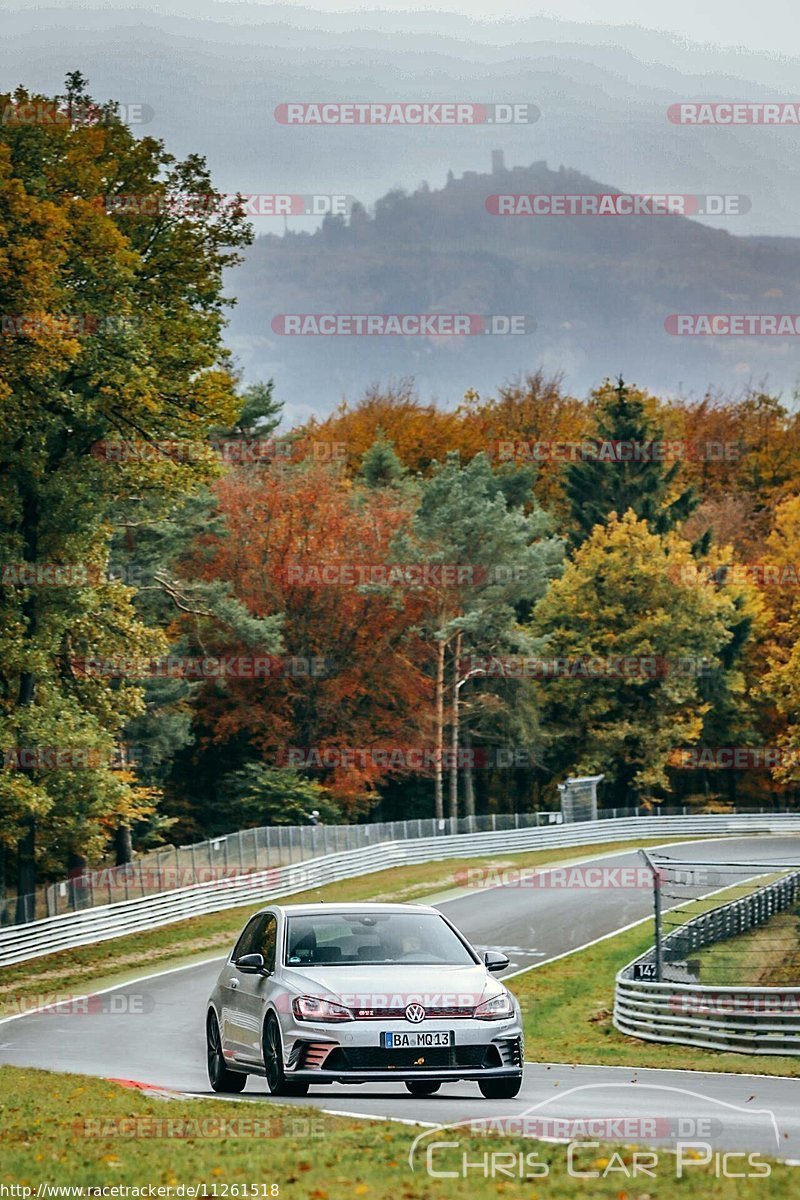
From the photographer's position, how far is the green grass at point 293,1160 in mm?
8766

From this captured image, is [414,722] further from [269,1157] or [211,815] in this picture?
[269,1157]

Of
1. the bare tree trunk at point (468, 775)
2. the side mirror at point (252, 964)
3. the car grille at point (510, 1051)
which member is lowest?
the bare tree trunk at point (468, 775)

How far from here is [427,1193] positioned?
8.79m

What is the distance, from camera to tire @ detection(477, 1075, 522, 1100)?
13.8 meters

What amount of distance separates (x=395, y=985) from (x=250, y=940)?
239 cm

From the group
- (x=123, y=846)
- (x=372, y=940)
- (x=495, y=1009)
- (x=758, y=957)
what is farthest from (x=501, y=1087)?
(x=123, y=846)

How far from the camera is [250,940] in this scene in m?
15.6

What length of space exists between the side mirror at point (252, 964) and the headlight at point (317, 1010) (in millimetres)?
891

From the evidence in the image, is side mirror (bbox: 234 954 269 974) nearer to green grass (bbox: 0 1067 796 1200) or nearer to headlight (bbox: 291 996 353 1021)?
headlight (bbox: 291 996 353 1021)

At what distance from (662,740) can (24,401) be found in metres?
49.4

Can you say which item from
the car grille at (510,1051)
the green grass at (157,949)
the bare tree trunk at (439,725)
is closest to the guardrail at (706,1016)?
the car grille at (510,1051)

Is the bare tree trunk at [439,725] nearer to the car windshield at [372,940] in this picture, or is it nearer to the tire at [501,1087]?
the car windshield at [372,940]

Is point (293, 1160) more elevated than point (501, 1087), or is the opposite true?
point (293, 1160)

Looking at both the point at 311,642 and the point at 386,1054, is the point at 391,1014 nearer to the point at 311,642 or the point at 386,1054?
the point at 386,1054
